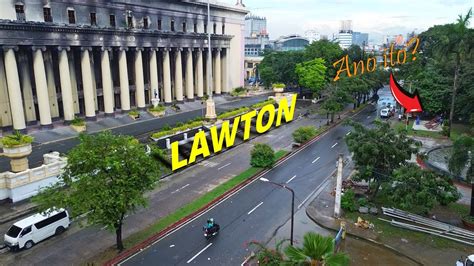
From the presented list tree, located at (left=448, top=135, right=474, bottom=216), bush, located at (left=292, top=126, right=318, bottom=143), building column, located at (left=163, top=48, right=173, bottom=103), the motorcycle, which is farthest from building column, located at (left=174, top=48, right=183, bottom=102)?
tree, located at (left=448, top=135, right=474, bottom=216)

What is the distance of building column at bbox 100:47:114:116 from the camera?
60438 mm

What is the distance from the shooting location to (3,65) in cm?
4991

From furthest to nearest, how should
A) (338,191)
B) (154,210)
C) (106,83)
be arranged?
1. (106,83)
2. (154,210)
3. (338,191)

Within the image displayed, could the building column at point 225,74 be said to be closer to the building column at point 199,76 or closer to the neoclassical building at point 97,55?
the neoclassical building at point 97,55

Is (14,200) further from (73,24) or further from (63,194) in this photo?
(73,24)

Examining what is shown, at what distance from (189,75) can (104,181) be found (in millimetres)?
59025

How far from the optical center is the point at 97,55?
211 ft

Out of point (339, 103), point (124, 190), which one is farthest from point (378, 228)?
point (339, 103)

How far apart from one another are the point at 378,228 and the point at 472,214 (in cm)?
780

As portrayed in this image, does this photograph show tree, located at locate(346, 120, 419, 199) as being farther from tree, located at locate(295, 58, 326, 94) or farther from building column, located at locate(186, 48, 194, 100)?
tree, located at locate(295, 58, 326, 94)

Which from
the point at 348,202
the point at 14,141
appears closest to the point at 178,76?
the point at 14,141

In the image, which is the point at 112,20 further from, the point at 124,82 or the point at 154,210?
the point at 154,210

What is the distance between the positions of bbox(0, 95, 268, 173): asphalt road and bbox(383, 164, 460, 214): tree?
117 ft

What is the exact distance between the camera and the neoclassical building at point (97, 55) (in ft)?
163
